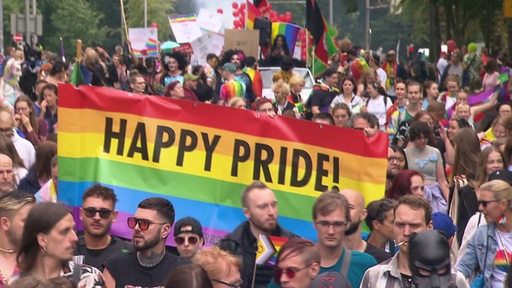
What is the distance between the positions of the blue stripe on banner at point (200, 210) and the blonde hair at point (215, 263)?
330cm

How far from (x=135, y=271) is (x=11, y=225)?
29.7 inches

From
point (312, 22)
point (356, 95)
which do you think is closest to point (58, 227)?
point (356, 95)

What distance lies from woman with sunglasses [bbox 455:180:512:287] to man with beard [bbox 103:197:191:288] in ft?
6.60

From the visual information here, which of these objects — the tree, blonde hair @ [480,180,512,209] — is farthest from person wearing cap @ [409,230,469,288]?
the tree

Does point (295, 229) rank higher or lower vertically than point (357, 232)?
lower

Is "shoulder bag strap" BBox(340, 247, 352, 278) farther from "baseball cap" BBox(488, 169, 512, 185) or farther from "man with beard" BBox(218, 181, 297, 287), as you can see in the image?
"baseball cap" BBox(488, 169, 512, 185)

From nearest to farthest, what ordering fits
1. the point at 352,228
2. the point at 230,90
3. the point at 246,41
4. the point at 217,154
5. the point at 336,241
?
the point at 336,241, the point at 352,228, the point at 217,154, the point at 230,90, the point at 246,41

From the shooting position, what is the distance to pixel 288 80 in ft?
74.4

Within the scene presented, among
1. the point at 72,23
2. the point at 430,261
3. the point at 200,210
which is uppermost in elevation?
the point at 430,261

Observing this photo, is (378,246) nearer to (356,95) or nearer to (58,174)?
(58,174)

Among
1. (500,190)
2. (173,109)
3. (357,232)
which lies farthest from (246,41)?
(357,232)

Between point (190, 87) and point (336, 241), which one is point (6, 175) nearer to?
point (336, 241)

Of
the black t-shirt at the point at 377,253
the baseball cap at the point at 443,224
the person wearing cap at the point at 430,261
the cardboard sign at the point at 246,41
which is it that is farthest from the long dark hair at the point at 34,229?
the cardboard sign at the point at 246,41

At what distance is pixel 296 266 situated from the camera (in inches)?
268
